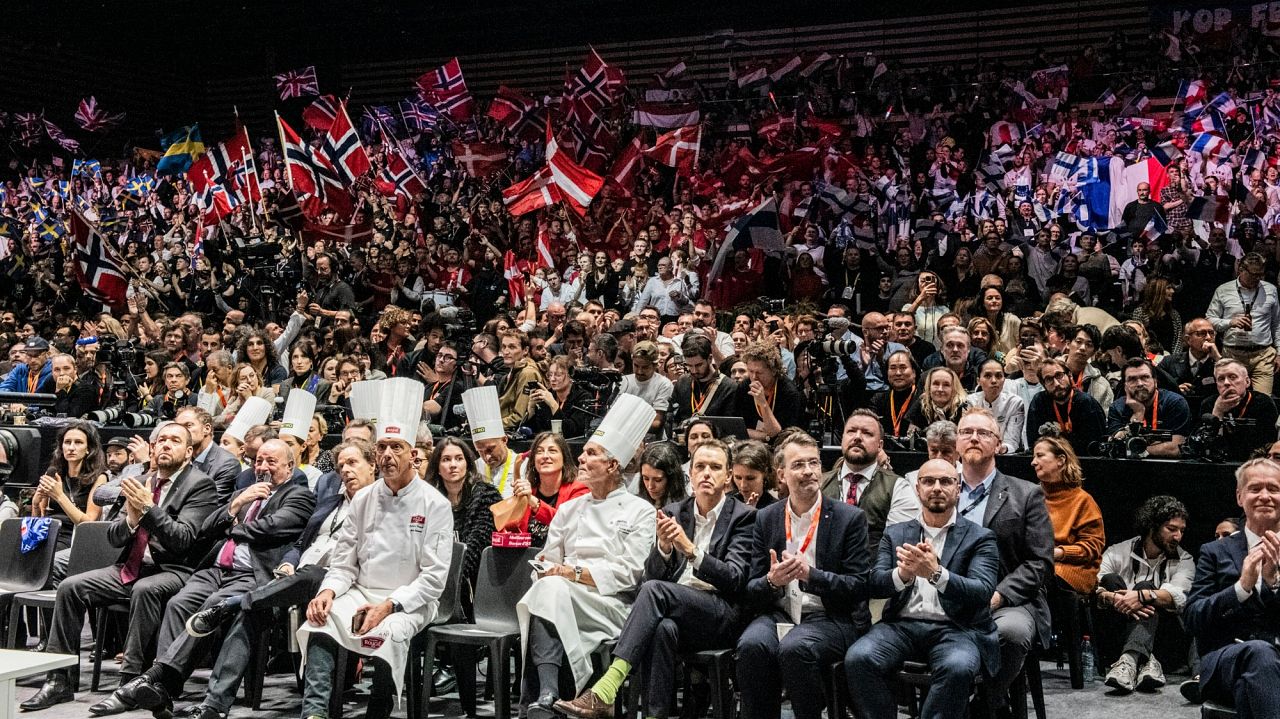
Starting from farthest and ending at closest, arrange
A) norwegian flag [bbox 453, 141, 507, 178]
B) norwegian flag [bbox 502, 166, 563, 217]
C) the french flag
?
norwegian flag [bbox 453, 141, 507, 178] → norwegian flag [bbox 502, 166, 563, 217] → the french flag

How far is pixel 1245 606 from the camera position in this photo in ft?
16.1

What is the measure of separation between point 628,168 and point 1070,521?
10647 mm

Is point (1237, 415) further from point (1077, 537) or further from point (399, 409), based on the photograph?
point (399, 409)

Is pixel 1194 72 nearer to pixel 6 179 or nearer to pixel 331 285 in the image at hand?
pixel 331 285

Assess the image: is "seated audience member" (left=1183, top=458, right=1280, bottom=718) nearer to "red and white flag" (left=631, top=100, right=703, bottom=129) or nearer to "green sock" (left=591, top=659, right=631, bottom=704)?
"green sock" (left=591, top=659, right=631, bottom=704)

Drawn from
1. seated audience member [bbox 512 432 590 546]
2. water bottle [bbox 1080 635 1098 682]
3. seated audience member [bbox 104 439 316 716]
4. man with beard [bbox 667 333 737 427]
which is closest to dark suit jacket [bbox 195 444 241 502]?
seated audience member [bbox 104 439 316 716]

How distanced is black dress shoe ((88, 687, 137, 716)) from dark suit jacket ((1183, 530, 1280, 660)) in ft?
15.5

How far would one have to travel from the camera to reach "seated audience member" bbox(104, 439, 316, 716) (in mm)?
6258

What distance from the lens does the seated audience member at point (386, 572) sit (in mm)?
5875

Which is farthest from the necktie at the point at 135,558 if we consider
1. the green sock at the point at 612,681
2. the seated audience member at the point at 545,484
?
the green sock at the point at 612,681

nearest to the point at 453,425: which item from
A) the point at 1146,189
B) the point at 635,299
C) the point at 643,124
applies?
the point at 635,299

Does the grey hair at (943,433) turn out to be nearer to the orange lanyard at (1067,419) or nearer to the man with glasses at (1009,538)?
the man with glasses at (1009,538)

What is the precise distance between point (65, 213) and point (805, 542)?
17.4 meters

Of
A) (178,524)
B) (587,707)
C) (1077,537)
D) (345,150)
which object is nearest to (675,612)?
(587,707)
